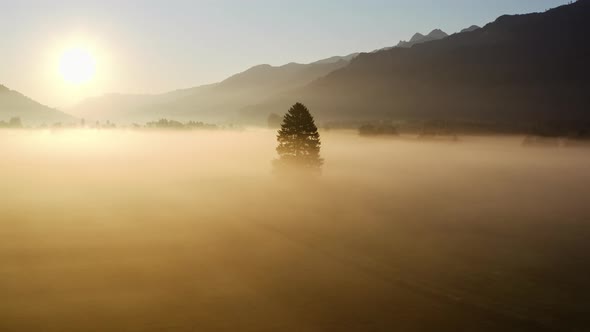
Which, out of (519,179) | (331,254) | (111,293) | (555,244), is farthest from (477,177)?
(111,293)

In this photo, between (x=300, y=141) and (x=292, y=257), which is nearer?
(x=292, y=257)

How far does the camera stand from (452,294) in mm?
30219

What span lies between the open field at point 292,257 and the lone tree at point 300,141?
→ 237cm

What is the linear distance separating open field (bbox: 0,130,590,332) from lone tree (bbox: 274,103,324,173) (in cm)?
237

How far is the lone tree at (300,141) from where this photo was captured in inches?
2857

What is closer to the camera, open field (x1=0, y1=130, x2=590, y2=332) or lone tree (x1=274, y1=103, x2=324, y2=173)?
open field (x1=0, y1=130, x2=590, y2=332)

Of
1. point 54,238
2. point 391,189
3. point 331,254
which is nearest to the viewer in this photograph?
point 331,254

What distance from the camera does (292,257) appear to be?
124ft

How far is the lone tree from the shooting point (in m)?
72.6

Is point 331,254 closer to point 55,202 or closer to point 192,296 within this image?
point 192,296

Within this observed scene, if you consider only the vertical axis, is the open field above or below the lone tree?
below

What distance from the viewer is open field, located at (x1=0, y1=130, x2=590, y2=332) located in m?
26.6

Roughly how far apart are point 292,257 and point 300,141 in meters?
36.4

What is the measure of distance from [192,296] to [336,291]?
7.94 m
